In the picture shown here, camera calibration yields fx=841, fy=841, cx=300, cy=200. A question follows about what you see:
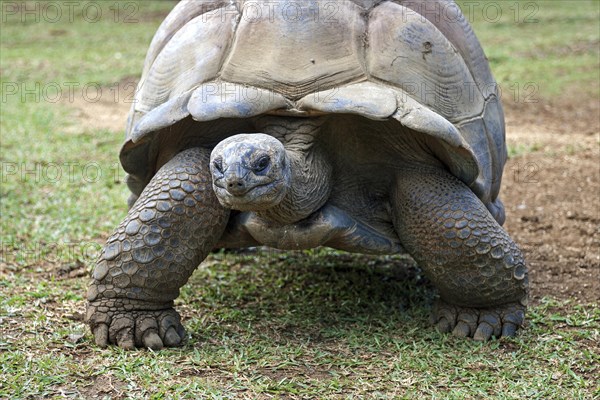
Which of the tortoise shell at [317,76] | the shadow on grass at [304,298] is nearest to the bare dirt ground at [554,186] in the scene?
the shadow on grass at [304,298]

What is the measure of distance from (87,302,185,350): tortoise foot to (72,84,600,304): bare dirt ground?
71.9 inches

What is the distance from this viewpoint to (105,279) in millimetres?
3367

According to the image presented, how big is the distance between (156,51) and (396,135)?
4.25ft

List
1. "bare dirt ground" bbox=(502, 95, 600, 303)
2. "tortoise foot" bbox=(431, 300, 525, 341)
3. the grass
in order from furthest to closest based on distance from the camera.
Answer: "bare dirt ground" bbox=(502, 95, 600, 303) < "tortoise foot" bbox=(431, 300, 525, 341) < the grass

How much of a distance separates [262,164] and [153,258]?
0.68 m

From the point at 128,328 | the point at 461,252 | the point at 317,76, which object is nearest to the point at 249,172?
the point at 317,76

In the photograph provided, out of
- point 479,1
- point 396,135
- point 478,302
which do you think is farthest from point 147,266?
point 479,1

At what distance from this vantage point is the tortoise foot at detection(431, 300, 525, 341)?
142 inches

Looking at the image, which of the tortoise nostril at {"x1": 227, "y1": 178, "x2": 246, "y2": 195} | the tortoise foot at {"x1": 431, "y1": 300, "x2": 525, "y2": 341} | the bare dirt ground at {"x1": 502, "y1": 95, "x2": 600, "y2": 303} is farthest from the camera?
the bare dirt ground at {"x1": 502, "y1": 95, "x2": 600, "y2": 303}

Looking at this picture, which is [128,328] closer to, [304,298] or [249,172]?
[249,172]

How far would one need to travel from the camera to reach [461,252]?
3.47 meters

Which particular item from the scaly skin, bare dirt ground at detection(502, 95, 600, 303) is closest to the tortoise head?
the scaly skin

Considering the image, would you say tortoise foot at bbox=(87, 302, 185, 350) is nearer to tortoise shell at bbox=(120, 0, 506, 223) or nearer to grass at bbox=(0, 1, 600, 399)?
grass at bbox=(0, 1, 600, 399)

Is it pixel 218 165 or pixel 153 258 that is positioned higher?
pixel 218 165
